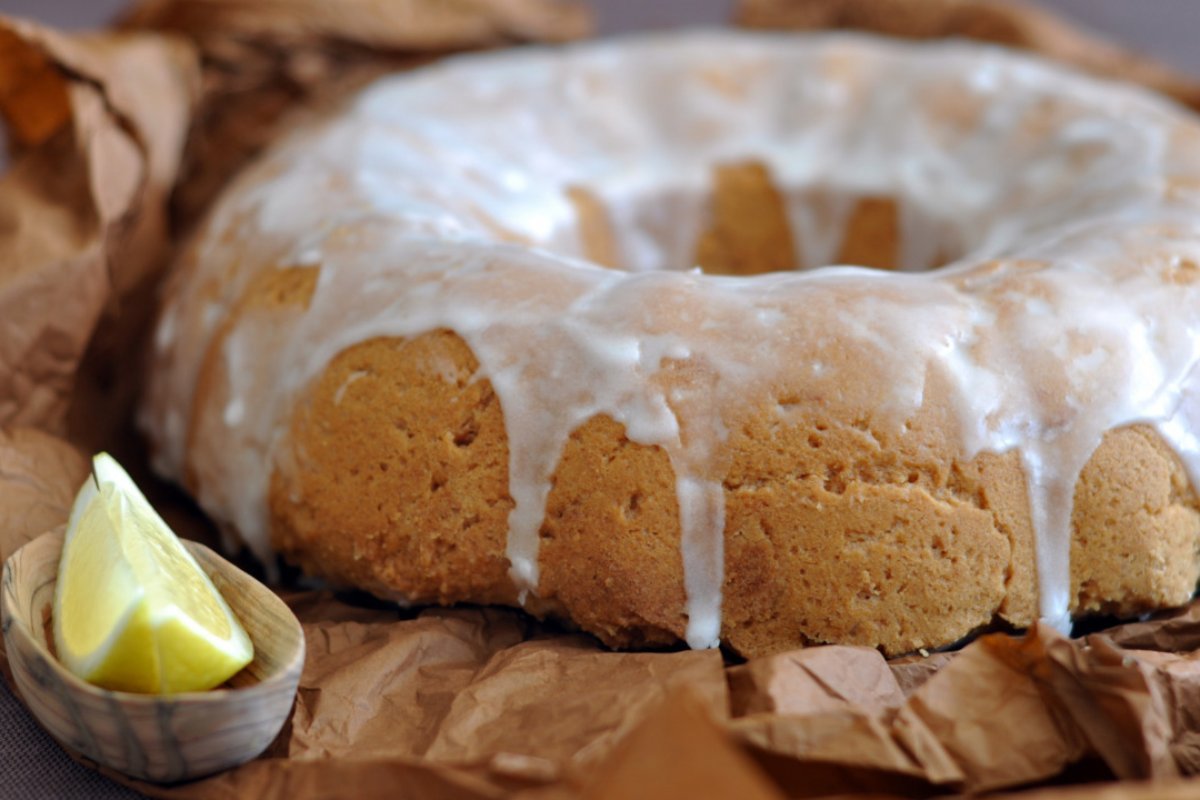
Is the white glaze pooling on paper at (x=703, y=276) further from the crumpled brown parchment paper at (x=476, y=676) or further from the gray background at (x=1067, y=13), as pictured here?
the gray background at (x=1067, y=13)

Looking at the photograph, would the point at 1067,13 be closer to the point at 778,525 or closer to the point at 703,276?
the point at 703,276

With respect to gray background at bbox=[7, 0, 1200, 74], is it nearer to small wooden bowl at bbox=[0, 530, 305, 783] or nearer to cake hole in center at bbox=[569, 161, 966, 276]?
cake hole in center at bbox=[569, 161, 966, 276]

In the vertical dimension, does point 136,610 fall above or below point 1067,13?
below

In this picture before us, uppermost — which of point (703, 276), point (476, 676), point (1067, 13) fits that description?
point (1067, 13)

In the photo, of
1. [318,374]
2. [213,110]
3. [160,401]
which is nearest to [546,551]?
[318,374]

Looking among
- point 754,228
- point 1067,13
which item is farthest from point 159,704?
point 1067,13

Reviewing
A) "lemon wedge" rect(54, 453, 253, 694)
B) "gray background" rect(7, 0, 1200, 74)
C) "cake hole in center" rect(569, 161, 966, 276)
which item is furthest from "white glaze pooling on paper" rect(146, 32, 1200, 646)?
"gray background" rect(7, 0, 1200, 74)

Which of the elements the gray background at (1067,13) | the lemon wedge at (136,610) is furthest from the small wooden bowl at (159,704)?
the gray background at (1067,13)
